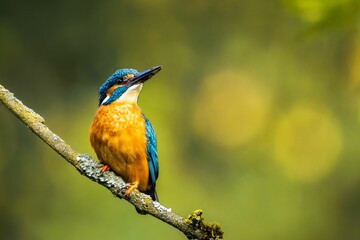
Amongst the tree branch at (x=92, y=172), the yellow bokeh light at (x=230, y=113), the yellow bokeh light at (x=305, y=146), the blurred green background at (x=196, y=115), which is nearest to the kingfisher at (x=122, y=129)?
the tree branch at (x=92, y=172)

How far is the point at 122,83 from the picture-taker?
14.3 ft

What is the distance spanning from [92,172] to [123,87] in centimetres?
72

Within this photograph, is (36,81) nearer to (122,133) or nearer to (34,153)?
(34,153)

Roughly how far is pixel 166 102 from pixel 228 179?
2.57 m

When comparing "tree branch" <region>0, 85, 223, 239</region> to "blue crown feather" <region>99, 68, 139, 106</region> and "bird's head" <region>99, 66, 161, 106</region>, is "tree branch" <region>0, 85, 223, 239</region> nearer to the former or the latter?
"bird's head" <region>99, 66, 161, 106</region>

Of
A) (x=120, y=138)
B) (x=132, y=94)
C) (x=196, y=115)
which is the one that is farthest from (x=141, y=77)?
(x=196, y=115)

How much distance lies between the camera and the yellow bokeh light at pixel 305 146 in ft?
54.7

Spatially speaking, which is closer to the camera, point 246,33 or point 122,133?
point 122,133

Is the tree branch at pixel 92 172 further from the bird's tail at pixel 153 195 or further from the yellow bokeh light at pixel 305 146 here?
the yellow bokeh light at pixel 305 146

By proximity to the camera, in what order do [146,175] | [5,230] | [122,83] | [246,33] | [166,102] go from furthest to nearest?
[246,33] < [166,102] < [5,230] < [146,175] < [122,83]

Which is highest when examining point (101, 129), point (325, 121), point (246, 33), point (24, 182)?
point (246, 33)

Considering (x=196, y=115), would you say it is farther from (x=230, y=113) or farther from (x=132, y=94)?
(x=132, y=94)

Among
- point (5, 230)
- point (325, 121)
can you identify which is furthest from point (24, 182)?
point (325, 121)

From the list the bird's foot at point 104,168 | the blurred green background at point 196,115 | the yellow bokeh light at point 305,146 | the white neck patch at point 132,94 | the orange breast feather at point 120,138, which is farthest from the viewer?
the yellow bokeh light at point 305,146
